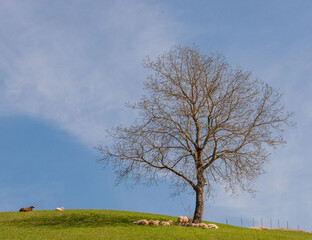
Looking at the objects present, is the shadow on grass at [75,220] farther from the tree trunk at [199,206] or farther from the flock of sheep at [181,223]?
the tree trunk at [199,206]

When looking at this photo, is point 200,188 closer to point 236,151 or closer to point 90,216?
point 236,151

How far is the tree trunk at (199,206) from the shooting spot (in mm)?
25875

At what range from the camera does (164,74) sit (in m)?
28.9

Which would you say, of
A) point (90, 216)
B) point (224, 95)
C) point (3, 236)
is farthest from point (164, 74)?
point (3, 236)

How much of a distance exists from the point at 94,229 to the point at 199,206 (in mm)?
8859

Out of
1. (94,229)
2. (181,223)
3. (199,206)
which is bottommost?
(94,229)

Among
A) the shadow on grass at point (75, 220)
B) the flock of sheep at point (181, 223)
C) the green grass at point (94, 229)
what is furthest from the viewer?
the shadow on grass at point (75, 220)

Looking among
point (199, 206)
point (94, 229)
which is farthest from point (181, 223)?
point (94, 229)

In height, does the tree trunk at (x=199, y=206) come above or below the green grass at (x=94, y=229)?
above

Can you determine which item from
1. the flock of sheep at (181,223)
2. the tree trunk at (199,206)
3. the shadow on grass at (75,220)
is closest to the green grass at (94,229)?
the shadow on grass at (75,220)

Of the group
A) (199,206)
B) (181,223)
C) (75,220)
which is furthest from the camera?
(75,220)

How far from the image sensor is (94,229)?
22.5 meters

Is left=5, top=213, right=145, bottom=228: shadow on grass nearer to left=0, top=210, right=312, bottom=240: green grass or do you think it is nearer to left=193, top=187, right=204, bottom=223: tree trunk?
left=0, top=210, right=312, bottom=240: green grass

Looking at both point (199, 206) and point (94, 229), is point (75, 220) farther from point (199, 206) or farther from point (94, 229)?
point (199, 206)
